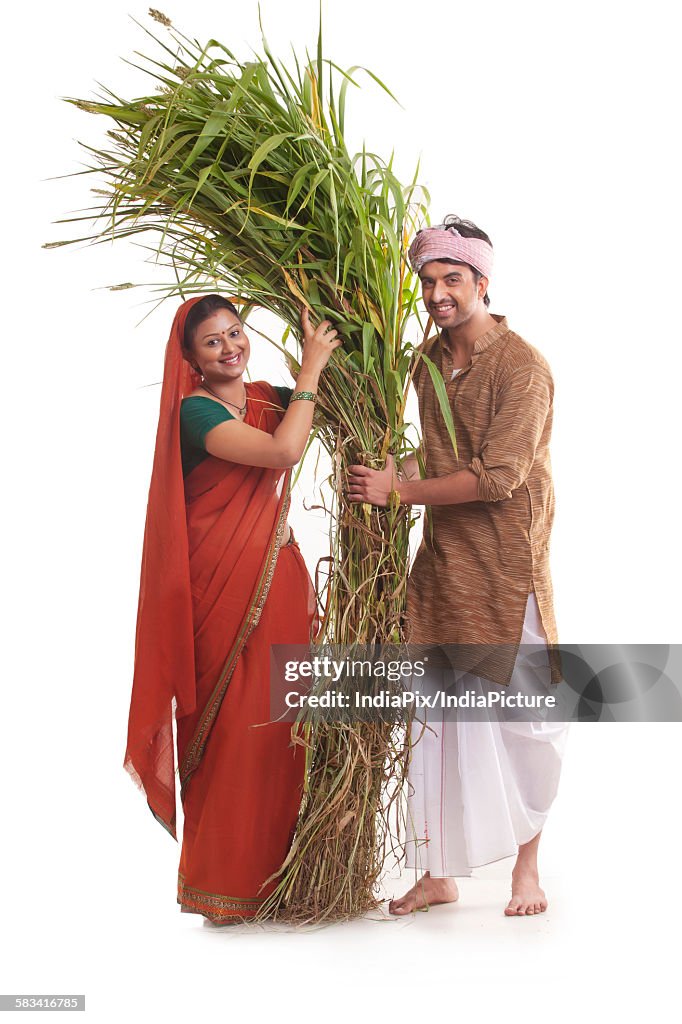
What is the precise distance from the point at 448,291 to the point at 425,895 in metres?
1.55

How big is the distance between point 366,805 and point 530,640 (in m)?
0.58

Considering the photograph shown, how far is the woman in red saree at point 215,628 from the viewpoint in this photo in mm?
2664

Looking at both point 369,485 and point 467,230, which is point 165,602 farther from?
point 467,230

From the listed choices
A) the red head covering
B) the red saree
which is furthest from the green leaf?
the red head covering

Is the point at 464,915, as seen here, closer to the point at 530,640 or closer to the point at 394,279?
the point at 530,640

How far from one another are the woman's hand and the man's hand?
263mm

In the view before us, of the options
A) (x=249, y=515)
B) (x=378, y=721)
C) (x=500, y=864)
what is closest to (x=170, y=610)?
(x=249, y=515)

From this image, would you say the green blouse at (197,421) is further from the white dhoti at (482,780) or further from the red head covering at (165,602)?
the white dhoti at (482,780)

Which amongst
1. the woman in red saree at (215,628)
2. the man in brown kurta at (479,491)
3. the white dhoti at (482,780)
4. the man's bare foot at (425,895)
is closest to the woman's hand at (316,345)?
the woman in red saree at (215,628)

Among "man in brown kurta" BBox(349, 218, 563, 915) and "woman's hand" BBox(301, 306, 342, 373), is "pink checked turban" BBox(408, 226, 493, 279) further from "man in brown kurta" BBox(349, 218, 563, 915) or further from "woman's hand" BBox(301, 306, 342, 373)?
"woman's hand" BBox(301, 306, 342, 373)

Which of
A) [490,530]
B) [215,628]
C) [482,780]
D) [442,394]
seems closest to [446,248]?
[442,394]

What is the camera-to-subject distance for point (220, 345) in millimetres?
2676

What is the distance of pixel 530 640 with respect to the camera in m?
2.79

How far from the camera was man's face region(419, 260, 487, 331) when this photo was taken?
107 inches
